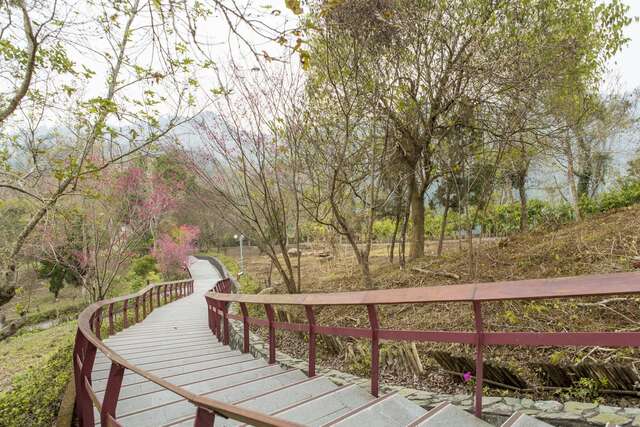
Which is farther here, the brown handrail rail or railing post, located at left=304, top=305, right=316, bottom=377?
railing post, located at left=304, top=305, right=316, bottom=377

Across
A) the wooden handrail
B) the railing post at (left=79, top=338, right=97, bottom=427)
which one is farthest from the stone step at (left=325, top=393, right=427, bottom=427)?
the railing post at (left=79, top=338, right=97, bottom=427)

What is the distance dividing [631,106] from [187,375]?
23.4 m

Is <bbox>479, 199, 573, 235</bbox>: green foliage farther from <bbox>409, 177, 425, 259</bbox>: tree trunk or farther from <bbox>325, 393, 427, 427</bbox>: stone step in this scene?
<bbox>325, 393, 427, 427</bbox>: stone step

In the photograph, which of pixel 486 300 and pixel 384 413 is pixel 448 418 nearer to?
pixel 384 413

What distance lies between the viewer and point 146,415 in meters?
2.62

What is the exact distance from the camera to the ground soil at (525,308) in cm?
366

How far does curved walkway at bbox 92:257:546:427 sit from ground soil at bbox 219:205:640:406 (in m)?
1.27

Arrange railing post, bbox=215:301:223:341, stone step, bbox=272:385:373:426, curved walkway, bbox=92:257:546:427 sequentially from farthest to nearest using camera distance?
1. railing post, bbox=215:301:223:341
2. stone step, bbox=272:385:373:426
3. curved walkway, bbox=92:257:546:427

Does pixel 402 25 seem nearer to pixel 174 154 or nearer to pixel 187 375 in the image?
pixel 174 154

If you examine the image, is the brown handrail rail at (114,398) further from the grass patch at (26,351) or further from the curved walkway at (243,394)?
the grass patch at (26,351)

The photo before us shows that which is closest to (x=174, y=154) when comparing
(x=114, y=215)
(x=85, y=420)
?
(x=114, y=215)

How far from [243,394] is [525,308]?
3.58 meters

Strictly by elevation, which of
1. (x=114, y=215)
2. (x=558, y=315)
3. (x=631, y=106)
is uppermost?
(x=631, y=106)

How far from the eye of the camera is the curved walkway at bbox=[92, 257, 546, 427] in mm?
2268
